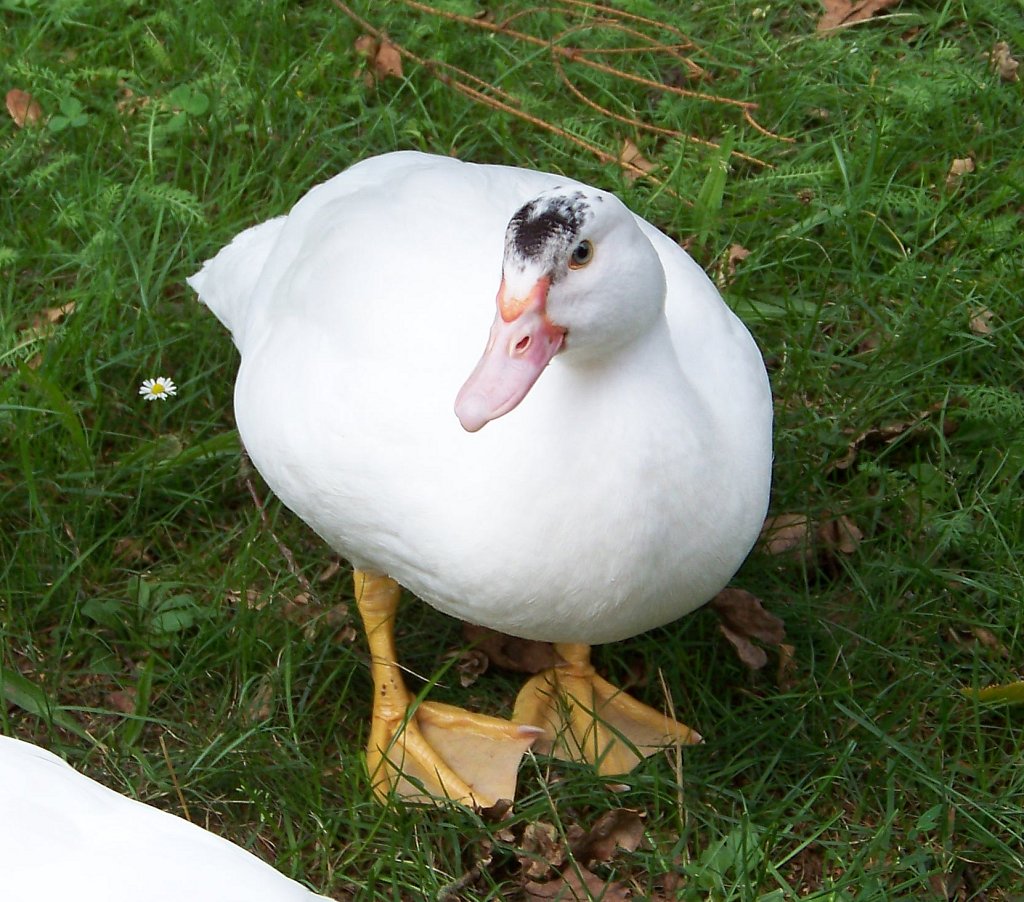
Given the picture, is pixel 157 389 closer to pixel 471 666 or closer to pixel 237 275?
pixel 237 275

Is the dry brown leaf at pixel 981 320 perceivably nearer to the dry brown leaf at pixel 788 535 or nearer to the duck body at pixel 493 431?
the dry brown leaf at pixel 788 535

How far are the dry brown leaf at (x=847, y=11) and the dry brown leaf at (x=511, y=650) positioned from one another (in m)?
2.27

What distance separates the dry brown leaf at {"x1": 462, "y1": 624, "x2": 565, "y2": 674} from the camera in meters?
3.12

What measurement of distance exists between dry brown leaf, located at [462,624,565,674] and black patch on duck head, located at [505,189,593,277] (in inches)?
50.1

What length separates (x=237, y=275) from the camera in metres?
3.18

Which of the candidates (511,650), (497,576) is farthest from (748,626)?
(497,576)

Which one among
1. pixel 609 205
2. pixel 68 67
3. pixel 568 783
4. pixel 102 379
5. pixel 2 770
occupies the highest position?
pixel 609 205

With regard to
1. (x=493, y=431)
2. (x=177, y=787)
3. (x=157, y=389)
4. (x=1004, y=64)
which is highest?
(x=493, y=431)

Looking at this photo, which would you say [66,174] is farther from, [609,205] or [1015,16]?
[1015,16]

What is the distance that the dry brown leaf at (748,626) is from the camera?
115 inches

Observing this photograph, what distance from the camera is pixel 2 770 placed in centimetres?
174

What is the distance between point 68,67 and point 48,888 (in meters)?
3.21

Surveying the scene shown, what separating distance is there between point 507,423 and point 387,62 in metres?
2.22

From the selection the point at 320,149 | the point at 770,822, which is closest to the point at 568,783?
the point at 770,822
